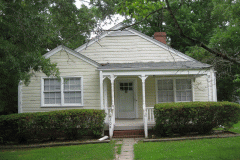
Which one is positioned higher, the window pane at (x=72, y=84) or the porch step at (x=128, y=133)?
the window pane at (x=72, y=84)

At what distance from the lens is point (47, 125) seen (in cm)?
924

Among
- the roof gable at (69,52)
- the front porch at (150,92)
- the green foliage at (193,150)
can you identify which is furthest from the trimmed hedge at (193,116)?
the roof gable at (69,52)

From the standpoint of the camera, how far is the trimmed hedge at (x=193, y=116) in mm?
9406

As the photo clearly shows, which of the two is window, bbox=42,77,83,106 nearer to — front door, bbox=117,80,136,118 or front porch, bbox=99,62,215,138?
front porch, bbox=99,62,215,138

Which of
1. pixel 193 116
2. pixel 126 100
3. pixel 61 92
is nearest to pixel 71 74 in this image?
pixel 61 92

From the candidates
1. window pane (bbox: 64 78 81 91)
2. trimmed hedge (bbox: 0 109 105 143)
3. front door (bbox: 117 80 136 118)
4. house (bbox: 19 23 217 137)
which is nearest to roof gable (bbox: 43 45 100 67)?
house (bbox: 19 23 217 137)

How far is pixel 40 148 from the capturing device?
869 cm

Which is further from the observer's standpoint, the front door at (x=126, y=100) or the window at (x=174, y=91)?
the front door at (x=126, y=100)

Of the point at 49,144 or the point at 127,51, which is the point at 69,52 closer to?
the point at 127,51

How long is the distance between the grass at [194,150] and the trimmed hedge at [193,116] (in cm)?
96

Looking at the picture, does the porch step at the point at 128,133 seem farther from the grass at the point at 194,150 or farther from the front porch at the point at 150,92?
the front porch at the point at 150,92

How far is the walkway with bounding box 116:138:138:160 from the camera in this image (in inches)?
272

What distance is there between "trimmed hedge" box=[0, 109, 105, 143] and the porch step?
1.15 m

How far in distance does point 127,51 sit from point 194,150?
734cm
